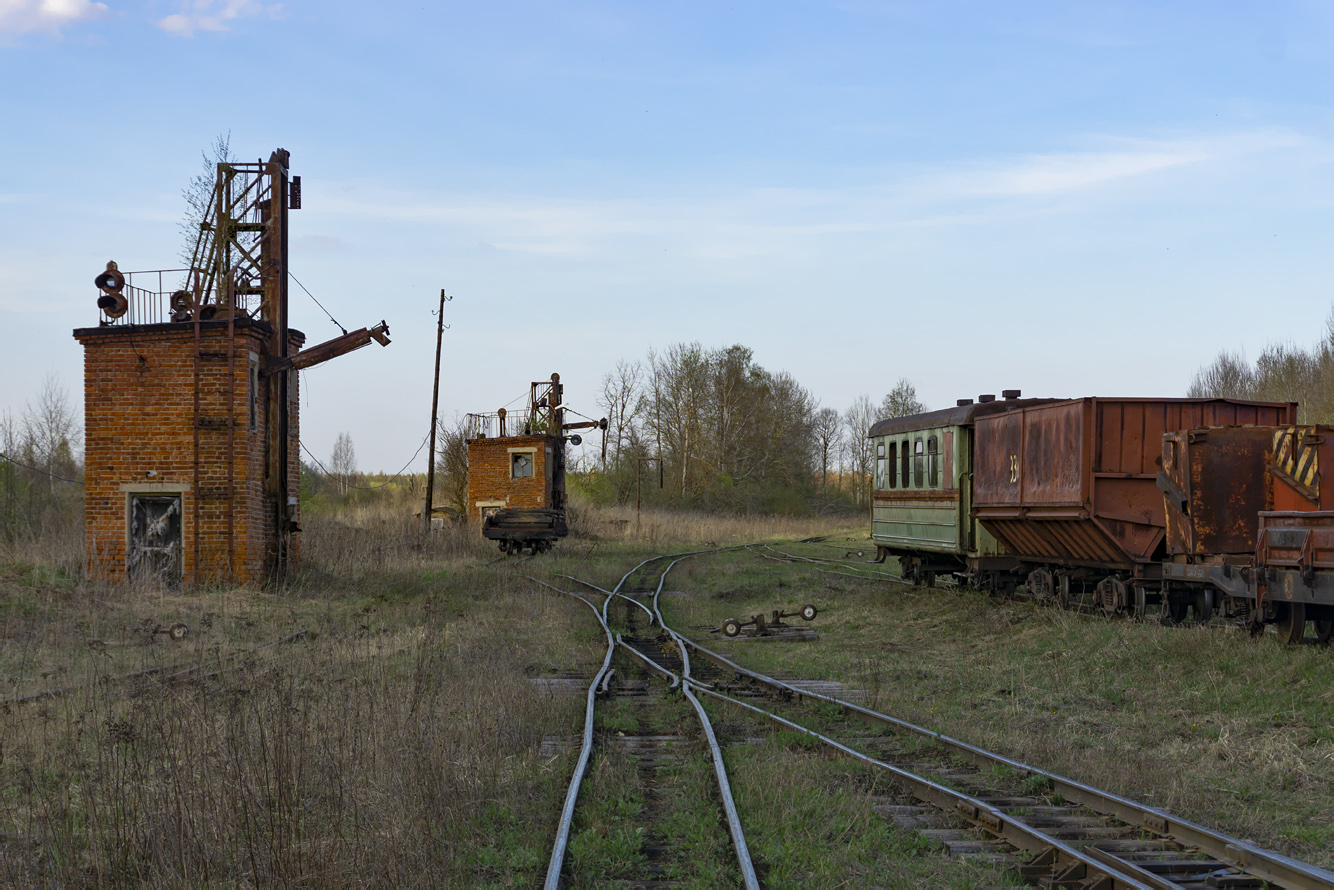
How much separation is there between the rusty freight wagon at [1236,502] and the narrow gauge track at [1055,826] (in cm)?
541

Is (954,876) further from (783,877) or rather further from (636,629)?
(636,629)

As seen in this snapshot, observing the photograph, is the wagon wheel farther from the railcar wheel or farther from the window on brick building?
the window on brick building

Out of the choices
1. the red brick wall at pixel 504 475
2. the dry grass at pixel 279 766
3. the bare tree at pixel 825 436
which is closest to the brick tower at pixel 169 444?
the dry grass at pixel 279 766

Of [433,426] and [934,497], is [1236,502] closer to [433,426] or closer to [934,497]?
[934,497]

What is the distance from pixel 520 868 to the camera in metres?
5.48

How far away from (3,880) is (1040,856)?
15.4 feet

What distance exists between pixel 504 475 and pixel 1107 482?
28.1 metres

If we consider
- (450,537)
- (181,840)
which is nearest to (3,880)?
(181,840)

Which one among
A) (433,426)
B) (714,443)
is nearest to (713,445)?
(714,443)

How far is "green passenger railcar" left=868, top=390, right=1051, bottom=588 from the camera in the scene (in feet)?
60.1

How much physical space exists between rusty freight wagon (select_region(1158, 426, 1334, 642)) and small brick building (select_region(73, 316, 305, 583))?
48.1 ft

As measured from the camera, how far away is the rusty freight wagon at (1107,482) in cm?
1421

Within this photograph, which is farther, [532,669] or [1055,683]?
[532,669]

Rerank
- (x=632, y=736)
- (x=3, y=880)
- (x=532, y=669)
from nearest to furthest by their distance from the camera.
→ 1. (x=3, y=880)
2. (x=632, y=736)
3. (x=532, y=669)
